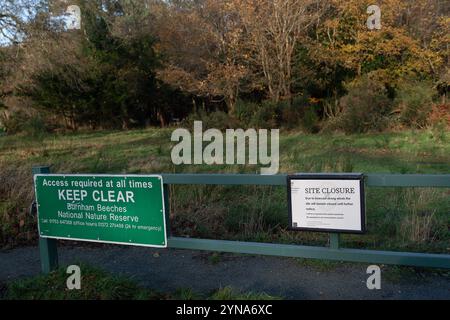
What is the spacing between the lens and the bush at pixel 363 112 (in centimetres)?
2094

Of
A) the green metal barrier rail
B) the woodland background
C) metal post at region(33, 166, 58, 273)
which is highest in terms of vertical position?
the woodland background

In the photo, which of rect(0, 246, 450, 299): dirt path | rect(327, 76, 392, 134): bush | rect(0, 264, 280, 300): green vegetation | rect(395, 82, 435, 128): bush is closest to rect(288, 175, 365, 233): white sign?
rect(0, 264, 280, 300): green vegetation

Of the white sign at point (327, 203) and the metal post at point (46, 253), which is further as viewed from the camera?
the metal post at point (46, 253)

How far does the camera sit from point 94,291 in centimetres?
388

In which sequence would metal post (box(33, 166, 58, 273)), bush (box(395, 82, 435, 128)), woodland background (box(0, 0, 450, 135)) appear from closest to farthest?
metal post (box(33, 166, 58, 273)) → bush (box(395, 82, 435, 128)) → woodland background (box(0, 0, 450, 135))

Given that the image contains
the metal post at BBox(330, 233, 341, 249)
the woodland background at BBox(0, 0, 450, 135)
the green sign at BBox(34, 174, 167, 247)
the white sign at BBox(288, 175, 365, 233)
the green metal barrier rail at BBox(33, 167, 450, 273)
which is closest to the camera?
the green metal barrier rail at BBox(33, 167, 450, 273)

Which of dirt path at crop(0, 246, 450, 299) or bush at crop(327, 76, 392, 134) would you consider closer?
dirt path at crop(0, 246, 450, 299)

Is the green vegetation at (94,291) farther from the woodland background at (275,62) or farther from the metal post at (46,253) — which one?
the woodland background at (275,62)

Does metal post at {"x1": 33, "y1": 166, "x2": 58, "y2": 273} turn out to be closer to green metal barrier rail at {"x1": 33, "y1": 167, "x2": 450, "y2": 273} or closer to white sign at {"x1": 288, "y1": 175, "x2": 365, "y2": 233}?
green metal barrier rail at {"x1": 33, "y1": 167, "x2": 450, "y2": 273}

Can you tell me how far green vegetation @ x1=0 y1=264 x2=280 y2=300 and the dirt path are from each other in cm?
29

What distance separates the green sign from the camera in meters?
4.05

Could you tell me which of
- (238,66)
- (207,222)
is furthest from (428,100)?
(207,222)

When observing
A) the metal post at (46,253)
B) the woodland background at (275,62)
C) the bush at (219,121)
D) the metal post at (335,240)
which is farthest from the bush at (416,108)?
the metal post at (46,253)

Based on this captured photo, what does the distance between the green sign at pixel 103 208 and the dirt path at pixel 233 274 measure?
583mm
